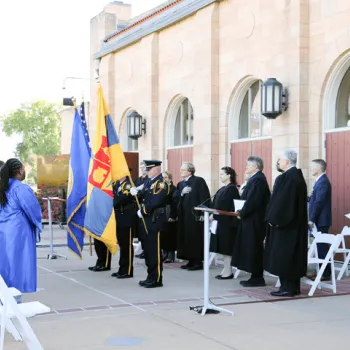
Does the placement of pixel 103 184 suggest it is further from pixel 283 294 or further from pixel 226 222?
pixel 283 294

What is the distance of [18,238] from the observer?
6.81 m

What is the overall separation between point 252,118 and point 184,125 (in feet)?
10.0

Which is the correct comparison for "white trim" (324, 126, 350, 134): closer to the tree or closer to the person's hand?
the person's hand

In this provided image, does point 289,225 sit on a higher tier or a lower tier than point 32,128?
lower

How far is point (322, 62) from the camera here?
1120 cm

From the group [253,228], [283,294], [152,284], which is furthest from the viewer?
[253,228]

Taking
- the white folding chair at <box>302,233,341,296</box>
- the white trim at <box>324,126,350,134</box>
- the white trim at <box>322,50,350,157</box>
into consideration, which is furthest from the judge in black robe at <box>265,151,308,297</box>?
the white trim at <box>322,50,350,157</box>

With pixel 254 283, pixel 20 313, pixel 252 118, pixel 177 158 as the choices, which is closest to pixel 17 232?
pixel 20 313

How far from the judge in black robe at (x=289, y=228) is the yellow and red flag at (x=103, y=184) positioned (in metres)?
2.55

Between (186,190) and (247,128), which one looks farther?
(247,128)

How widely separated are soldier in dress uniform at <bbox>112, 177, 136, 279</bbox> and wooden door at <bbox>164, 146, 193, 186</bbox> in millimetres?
5640

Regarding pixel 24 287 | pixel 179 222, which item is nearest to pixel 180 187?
pixel 179 222

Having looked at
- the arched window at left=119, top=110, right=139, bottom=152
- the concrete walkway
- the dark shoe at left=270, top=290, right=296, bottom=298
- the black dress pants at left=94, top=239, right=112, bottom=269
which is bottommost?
the concrete walkway

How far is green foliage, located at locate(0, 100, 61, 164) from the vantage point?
6656 cm
